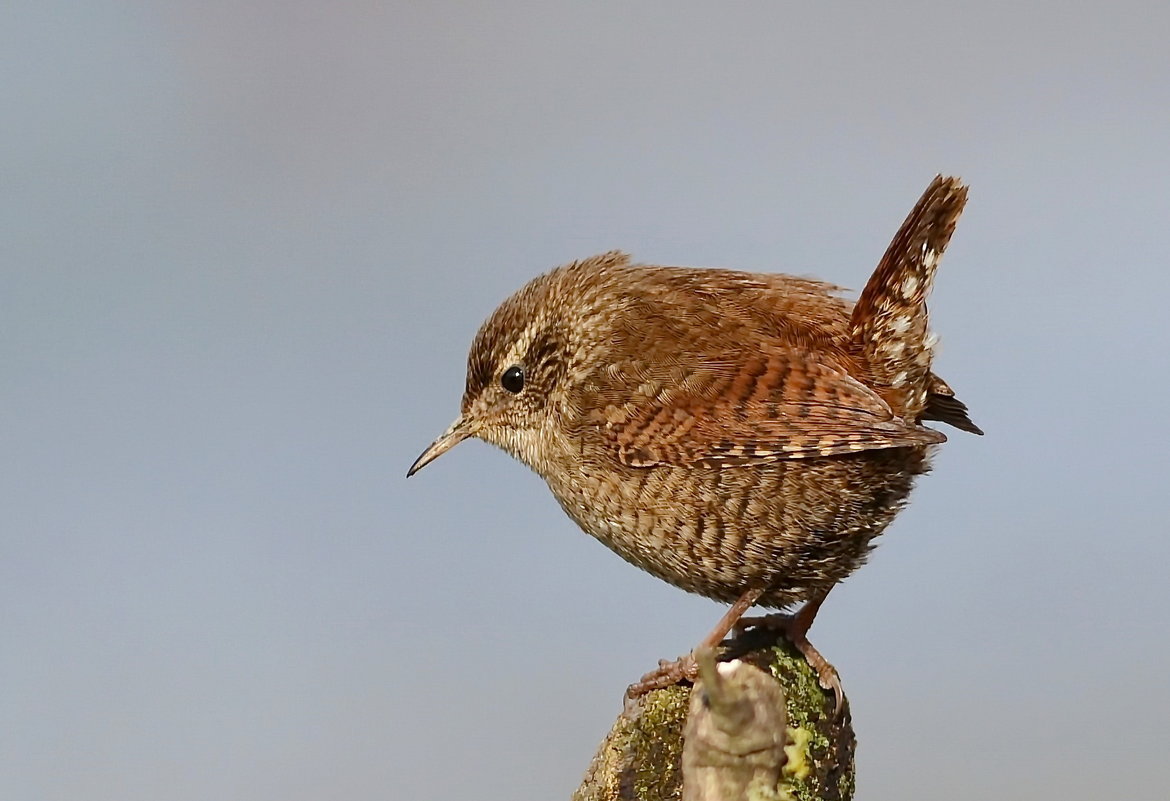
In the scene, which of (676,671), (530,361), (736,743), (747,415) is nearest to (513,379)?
(530,361)

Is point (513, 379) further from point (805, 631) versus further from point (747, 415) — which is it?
point (805, 631)

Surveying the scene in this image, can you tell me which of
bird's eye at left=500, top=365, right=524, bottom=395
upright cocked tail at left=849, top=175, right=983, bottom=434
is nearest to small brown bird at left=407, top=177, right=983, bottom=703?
upright cocked tail at left=849, top=175, right=983, bottom=434

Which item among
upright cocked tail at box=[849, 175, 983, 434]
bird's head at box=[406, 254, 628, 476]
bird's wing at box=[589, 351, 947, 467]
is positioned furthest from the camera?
bird's head at box=[406, 254, 628, 476]

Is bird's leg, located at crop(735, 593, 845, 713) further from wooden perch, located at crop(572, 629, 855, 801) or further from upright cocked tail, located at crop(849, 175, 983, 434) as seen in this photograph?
upright cocked tail, located at crop(849, 175, 983, 434)

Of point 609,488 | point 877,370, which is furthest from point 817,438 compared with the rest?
point 609,488

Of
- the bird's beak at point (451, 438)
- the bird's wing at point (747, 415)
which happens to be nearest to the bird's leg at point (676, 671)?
the bird's wing at point (747, 415)

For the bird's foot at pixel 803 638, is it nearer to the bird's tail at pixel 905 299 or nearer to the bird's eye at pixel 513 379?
the bird's tail at pixel 905 299

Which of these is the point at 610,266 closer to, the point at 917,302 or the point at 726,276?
the point at 726,276
